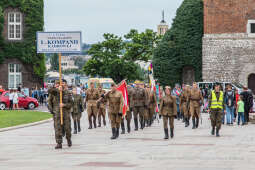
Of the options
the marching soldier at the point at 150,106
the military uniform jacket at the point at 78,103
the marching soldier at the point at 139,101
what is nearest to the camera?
the military uniform jacket at the point at 78,103

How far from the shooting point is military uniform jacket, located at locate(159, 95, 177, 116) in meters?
17.1

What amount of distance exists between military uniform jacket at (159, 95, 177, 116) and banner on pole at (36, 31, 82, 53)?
3332mm

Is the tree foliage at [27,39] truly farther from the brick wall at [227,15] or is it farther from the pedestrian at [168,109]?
the pedestrian at [168,109]

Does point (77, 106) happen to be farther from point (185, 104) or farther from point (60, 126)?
point (60, 126)

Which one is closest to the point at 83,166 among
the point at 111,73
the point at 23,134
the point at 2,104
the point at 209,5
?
the point at 23,134

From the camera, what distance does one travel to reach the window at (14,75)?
48906 mm

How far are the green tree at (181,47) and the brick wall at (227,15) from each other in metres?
1.60

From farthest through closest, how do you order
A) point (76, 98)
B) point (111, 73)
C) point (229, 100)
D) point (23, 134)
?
point (111, 73), point (229, 100), point (76, 98), point (23, 134)

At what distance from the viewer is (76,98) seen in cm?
2025

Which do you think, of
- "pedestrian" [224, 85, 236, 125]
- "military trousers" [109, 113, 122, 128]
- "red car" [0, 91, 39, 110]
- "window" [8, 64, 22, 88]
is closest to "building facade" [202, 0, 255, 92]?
"red car" [0, 91, 39, 110]

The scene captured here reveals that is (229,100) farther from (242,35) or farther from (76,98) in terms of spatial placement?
(242,35)

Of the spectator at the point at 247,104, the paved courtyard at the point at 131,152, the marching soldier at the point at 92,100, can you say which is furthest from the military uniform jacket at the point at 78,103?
the spectator at the point at 247,104

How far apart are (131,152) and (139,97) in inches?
332

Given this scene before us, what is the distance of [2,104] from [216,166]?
29.8m
